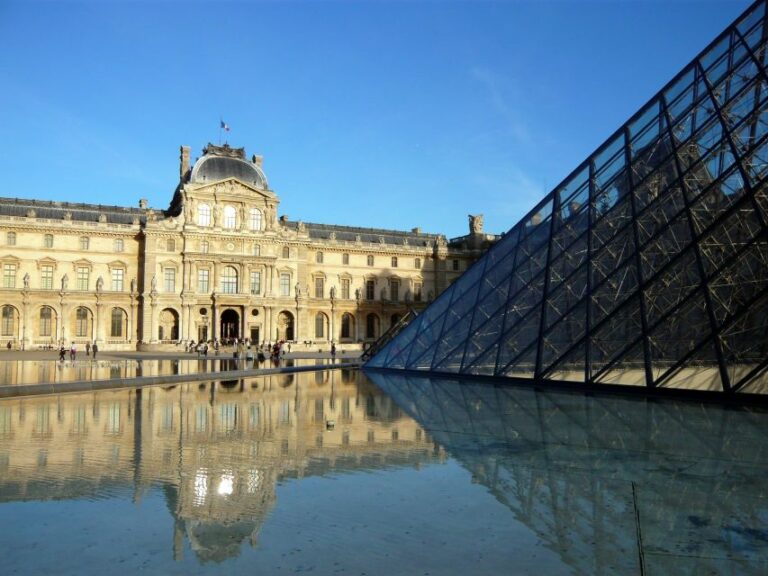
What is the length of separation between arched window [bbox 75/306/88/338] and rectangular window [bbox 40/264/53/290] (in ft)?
8.54

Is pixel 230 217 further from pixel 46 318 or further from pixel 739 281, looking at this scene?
pixel 739 281

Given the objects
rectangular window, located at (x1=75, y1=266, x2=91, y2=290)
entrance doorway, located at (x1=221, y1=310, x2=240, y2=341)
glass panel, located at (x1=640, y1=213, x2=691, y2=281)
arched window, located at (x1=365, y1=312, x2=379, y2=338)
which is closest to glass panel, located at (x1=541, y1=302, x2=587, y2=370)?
glass panel, located at (x1=640, y1=213, x2=691, y2=281)

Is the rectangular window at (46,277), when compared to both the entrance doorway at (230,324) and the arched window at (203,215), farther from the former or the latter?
the entrance doorway at (230,324)

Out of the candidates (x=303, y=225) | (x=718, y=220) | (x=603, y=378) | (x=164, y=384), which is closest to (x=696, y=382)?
(x=603, y=378)

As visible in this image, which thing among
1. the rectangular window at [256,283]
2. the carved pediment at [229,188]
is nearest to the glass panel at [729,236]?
the rectangular window at [256,283]

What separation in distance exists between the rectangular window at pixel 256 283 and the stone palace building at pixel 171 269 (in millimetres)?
79

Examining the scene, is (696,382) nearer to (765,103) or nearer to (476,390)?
(476,390)

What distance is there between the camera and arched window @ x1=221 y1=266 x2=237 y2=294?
52.5 metres

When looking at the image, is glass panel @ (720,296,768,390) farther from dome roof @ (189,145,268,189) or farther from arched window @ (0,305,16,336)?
arched window @ (0,305,16,336)

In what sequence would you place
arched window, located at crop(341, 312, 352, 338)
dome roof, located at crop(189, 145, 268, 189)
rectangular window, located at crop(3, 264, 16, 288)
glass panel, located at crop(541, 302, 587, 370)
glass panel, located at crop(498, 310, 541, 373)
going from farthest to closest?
arched window, located at crop(341, 312, 352, 338) → dome roof, located at crop(189, 145, 268, 189) → rectangular window, located at crop(3, 264, 16, 288) → glass panel, located at crop(498, 310, 541, 373) → glass panel, located at crop(541, 302, 587, 370)

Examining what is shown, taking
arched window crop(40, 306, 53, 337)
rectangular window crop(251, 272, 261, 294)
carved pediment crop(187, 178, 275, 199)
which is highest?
carved pediment crop(187, 178, 275, 199)

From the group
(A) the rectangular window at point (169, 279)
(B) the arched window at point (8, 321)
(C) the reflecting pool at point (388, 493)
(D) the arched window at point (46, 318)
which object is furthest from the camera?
(A) the rectangular window at point (169, 279)

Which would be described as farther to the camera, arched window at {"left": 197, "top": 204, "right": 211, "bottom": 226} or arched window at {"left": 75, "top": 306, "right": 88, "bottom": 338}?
arched window at {"left": 197, "top": 204, "right": 211, "bottom": 226}

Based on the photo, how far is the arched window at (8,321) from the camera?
48.1m
